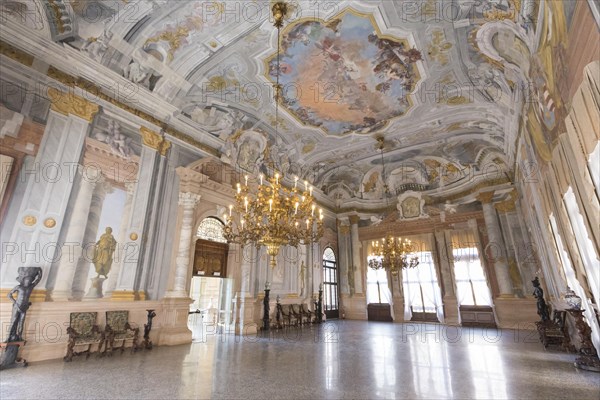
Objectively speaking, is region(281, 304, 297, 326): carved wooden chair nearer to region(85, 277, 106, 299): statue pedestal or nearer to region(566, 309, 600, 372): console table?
region(85, 277, 106, 299): statue pedestal

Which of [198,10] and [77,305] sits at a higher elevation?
[198,10]

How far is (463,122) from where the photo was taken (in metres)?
9.57

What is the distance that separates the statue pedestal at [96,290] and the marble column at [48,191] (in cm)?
77

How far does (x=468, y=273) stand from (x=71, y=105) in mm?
13364

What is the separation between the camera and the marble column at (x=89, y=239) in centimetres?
560

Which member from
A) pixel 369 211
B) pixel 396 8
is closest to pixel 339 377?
pixel 396 8

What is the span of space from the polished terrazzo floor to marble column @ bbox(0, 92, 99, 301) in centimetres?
164

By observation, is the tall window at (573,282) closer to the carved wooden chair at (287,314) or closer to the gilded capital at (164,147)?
the carved wooden chair at (287,314)

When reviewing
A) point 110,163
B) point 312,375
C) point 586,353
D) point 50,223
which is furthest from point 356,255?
point 50,223

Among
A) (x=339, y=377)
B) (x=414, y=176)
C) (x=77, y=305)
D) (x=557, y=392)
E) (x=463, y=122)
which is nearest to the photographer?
(x=557, y=392)

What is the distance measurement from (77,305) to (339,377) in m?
4.85

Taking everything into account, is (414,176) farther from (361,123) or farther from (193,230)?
(193,230)

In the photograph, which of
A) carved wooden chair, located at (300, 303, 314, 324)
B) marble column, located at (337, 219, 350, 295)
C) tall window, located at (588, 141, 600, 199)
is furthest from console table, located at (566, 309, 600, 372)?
marble column, located at (337, 219, 350, 295)

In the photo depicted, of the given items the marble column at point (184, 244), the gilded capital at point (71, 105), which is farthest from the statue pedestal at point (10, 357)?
the gilded capital at point (71, 105)
